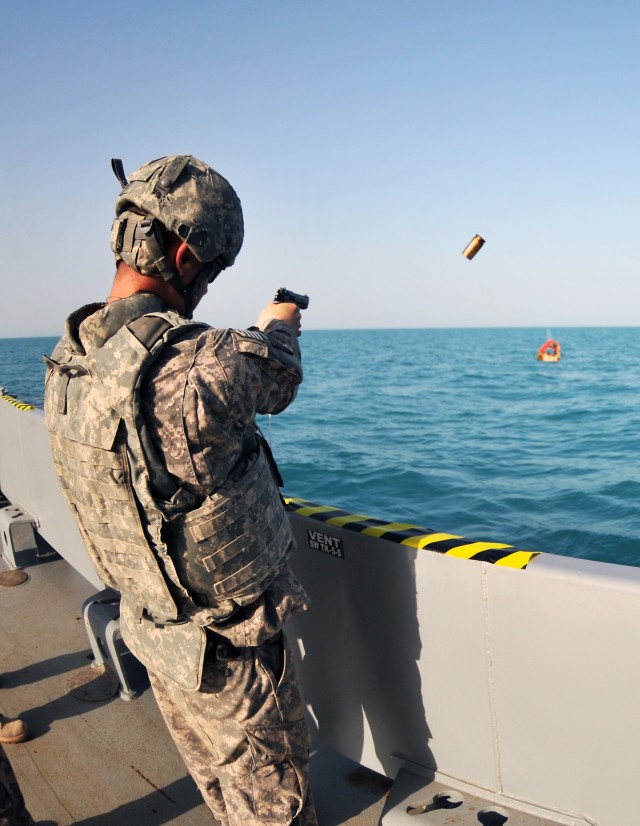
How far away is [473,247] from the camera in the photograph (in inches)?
121

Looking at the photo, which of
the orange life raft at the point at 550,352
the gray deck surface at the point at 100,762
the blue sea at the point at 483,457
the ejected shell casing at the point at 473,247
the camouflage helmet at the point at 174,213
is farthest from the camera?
the orange life raft at the point at 550,352

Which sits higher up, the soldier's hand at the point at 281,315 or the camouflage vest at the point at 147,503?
the soldier's hand at the point at 281,315

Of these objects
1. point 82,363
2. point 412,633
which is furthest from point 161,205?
point 412,633

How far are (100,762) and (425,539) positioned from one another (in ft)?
5.30

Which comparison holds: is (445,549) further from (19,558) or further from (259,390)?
(19,558)

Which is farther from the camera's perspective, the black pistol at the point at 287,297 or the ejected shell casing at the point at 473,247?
the ejected shell casing at the point at 473,247

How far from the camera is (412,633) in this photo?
217 centimetres

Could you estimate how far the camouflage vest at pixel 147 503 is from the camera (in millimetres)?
1565

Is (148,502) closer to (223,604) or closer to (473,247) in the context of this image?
(223,604)

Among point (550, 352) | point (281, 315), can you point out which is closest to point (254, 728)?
point (281, 315)

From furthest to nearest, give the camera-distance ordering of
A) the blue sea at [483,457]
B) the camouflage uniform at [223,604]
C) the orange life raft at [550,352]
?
the orange life raft at [550,352] → the blue sea at [483,457] → the camouflage uniform at [223,604]

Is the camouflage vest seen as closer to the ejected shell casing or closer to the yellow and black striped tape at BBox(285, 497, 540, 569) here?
the yellow and black striped tape at BBox(285, 497, 540, 569)

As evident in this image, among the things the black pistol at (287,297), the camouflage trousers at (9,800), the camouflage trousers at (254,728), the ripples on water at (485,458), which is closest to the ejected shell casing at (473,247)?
the black pistol at (287,297)

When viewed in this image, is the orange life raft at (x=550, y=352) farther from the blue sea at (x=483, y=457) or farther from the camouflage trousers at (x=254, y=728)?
the camouflage trousers at (x=254, y=728)
